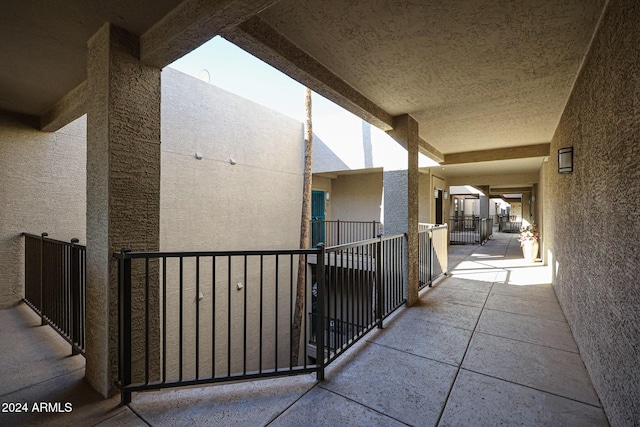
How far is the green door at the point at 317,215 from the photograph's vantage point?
984 cm

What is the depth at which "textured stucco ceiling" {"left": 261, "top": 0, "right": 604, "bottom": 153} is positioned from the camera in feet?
6.36

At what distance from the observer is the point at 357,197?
417 inches

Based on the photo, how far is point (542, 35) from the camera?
2.21 metres

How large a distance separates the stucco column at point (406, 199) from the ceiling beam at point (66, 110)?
147 inches

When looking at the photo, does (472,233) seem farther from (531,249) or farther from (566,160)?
(566,160)

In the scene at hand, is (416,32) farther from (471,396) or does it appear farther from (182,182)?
(182,182)

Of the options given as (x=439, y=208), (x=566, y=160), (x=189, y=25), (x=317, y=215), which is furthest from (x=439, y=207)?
(x=189, y=25)

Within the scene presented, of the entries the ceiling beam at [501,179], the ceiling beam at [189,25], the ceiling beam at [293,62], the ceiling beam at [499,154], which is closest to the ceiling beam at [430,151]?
the ceiling beam at [499,154]

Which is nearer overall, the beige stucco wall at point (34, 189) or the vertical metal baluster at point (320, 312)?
the vertical metal baluster at point (320, 312)

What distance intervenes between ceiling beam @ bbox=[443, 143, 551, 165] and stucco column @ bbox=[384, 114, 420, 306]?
2.99 m

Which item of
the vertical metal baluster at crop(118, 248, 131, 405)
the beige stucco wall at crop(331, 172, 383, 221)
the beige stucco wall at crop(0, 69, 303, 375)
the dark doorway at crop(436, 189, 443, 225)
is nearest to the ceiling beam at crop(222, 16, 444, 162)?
the vertical metal baluster at crop(118, 248, 131, 405)

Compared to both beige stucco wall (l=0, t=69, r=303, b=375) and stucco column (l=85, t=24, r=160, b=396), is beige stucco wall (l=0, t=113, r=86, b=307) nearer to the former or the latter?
beige stucco wall (l=0, t=69, r=303, b=375)

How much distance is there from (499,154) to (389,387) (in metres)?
5.79

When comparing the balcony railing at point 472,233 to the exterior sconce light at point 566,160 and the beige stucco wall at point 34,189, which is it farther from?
the beige stucco wall at point 34,189
